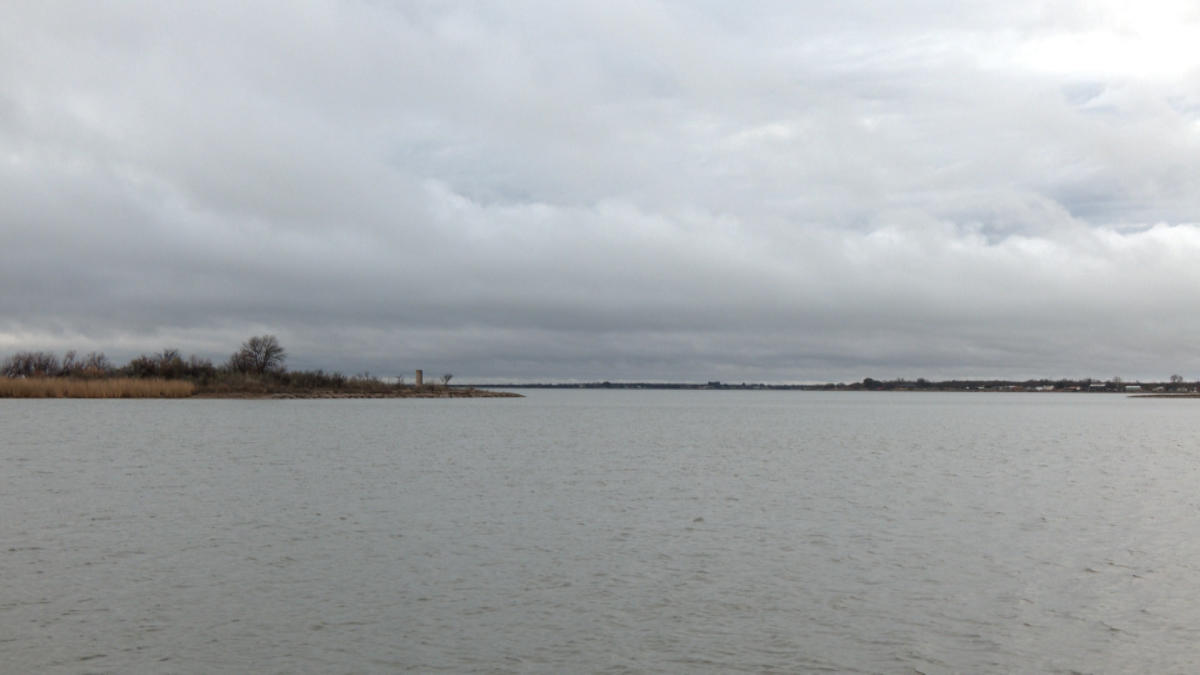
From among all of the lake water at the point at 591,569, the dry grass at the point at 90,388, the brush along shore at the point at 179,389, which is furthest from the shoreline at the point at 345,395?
the lake water at the point at 591,569

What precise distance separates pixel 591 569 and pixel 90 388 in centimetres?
11347

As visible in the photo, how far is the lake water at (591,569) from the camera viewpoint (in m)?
11.2

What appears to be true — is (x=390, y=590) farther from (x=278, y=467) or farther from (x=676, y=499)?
(x=278, y=467)

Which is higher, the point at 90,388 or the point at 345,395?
the point at 90,388

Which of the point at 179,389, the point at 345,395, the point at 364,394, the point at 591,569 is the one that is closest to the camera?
the point at 591,569

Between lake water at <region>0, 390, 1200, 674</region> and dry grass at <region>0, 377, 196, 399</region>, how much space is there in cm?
8481

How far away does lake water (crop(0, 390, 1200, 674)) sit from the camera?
443 inches

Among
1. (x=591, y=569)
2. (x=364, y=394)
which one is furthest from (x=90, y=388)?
(x=591, y=569)

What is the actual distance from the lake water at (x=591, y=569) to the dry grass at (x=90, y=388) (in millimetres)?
84807

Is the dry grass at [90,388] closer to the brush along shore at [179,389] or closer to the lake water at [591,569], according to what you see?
the brush along shore at [179,389]

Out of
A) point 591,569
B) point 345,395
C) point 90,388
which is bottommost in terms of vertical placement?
point 591,569

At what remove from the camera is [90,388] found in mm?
111688

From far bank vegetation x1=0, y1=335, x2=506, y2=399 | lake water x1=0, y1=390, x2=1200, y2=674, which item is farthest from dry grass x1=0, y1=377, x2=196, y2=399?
lake water x1=0, y1=390, x2=1200, y2=674

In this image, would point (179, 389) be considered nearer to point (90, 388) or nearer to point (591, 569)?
point (90, 388)
